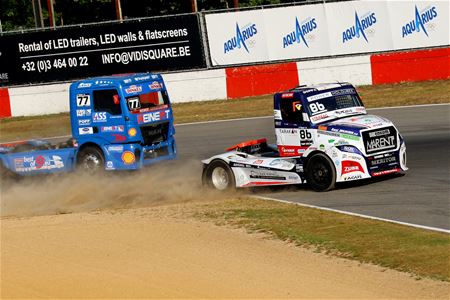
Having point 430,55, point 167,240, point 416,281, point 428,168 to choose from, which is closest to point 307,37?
point 430,55

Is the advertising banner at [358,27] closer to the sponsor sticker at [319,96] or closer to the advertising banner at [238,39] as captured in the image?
the advertising banner at [238,39]

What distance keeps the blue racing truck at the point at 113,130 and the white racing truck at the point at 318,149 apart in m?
2.44

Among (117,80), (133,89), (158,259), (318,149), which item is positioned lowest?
(158,259)

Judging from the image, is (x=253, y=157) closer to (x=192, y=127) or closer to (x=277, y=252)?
(x=277, y=252)

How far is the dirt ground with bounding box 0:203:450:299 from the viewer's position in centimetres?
1156

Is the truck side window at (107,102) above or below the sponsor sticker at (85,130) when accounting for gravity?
above

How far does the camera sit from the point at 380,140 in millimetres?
17438

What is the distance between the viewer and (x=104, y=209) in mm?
18438

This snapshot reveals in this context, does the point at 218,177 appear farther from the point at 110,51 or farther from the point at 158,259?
the point at 110,51

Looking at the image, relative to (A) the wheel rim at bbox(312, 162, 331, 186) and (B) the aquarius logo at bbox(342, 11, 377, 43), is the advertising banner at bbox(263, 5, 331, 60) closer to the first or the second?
(B) the aquarius logo at bbox(342, 11, 377, 43)

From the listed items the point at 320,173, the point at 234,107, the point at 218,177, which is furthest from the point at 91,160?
the point at 234,107

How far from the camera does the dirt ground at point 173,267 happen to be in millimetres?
11562

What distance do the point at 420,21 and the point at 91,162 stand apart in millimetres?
13963

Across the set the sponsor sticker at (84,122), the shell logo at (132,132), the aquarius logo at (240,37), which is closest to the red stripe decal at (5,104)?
the aquarius logo at (240,37)
